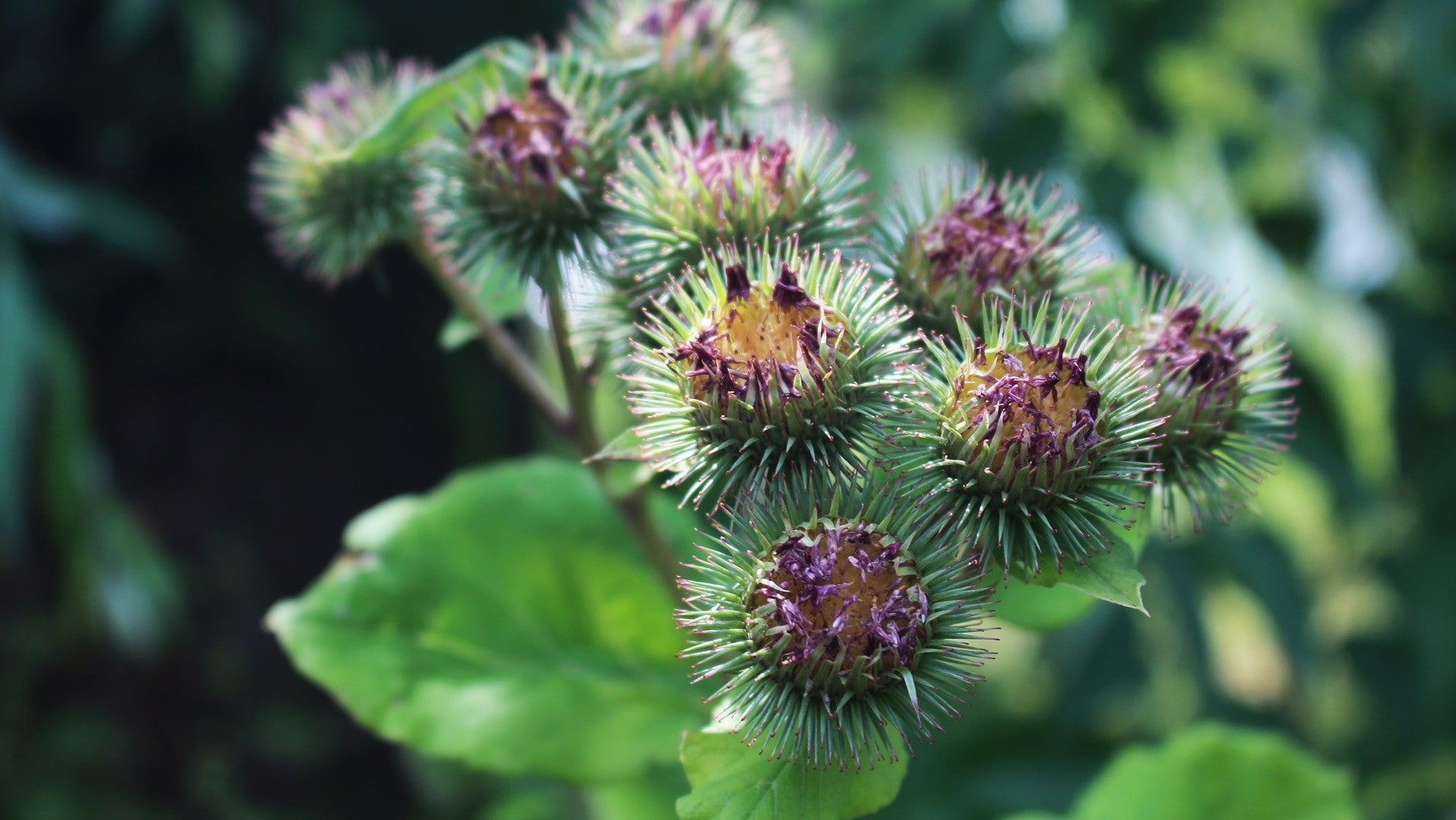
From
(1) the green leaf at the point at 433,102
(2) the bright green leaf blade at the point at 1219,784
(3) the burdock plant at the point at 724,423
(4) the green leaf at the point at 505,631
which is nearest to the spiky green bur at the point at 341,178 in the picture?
(3) the burdock plant at the point at 724,423

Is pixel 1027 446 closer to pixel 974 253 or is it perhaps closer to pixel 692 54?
pixel 974 253

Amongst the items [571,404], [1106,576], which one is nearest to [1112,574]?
[1106,576]

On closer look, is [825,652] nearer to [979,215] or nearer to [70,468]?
[979,215]

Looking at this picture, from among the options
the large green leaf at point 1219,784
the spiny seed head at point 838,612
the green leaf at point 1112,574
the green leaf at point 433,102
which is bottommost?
the large green leaf at point 1219,784

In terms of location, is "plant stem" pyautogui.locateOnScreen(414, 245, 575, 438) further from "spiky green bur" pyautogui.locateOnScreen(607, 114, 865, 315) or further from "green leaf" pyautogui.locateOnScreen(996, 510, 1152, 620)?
"green leaf" pyautogui.locateOnScreen(996, 510, 1152, 620)

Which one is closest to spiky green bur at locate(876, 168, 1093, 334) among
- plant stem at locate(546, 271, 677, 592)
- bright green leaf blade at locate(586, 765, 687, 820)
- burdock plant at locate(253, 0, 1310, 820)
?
burdock plant at locate(253, 0, 1310, 820)

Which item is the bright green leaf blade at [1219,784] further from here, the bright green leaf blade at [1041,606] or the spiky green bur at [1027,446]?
the spiky green bur at [1027,446]
